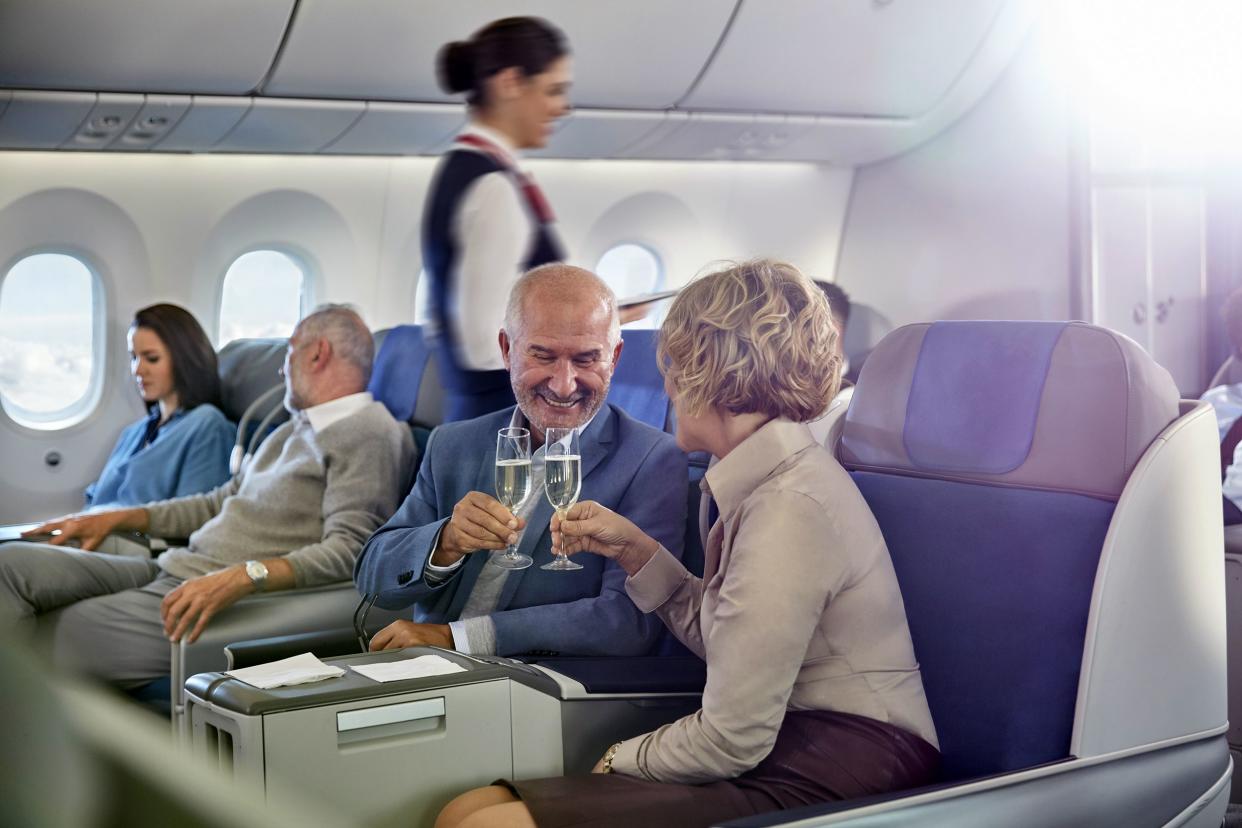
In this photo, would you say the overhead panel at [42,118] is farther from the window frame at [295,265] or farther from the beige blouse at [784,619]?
the beige blouse at [784,619]

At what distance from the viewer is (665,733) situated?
1.73m

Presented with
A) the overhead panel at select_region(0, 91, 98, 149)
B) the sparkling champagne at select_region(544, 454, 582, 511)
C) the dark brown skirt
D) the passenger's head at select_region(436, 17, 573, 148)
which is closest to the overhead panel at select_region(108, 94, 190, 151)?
the overhead panel at select_region(0, 91, 98, 149)

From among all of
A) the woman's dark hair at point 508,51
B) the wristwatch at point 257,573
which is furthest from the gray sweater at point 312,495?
the woman's dark hair at point 508,51

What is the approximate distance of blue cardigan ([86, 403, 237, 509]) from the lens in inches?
167

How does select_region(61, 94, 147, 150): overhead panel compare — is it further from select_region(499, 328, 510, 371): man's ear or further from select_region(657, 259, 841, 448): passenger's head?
select_region(657, 259, 841, 448): passenger's head

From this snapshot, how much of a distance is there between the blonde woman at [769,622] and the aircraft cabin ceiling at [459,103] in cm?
367

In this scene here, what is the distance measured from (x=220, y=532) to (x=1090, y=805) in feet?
A: 8.09

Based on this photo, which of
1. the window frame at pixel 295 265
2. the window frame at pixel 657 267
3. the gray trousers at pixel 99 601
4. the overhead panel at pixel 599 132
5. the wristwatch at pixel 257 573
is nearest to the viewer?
the wristwatch at pixel 257 573

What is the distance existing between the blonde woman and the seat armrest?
34.2 inches

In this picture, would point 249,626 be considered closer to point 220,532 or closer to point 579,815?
point 220,532

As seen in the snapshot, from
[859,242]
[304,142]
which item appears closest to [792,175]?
[859,242]

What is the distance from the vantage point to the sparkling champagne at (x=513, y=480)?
2.06m

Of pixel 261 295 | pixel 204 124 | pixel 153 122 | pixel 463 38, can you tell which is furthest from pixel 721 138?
pixel 153 122

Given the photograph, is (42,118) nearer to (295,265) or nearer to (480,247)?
(295,265)
